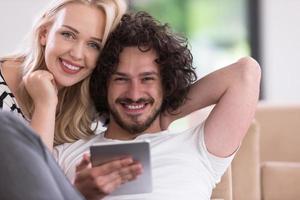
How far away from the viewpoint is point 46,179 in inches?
49.2

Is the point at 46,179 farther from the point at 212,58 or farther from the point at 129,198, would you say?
the point at 212,58

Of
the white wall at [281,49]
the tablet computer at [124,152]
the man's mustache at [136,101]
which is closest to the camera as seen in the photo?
the tablet computer at [124,152]

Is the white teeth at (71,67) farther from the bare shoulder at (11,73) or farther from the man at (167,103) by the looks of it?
the bare shoulder at (11,73)

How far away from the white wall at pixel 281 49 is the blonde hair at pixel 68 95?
2.98 metres

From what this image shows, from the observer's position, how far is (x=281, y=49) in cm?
480

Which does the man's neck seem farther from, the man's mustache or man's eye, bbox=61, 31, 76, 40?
man's eye, bbox=61, 31, 76, 40

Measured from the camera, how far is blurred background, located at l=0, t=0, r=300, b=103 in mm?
4781

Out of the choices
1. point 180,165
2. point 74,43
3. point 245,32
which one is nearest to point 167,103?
point 180,165

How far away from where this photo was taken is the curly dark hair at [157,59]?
189 cm

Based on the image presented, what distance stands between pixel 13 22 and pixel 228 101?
9.67ft

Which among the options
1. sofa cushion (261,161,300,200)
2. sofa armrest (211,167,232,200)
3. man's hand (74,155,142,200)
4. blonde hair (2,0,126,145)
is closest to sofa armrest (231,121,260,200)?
sofa armrest (211,167,232,200)

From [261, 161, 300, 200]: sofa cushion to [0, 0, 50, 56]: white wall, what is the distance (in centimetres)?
254

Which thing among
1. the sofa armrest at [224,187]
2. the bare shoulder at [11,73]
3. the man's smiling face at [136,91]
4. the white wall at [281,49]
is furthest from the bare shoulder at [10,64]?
the white wall at [281,49]

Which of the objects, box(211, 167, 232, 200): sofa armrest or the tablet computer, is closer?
the tablet computer
